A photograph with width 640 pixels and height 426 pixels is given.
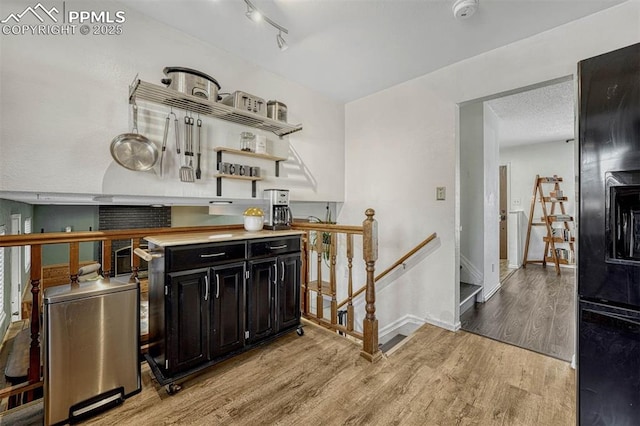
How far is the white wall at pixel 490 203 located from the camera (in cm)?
361

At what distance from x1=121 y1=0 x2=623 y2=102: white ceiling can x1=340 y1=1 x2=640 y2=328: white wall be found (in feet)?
0.42

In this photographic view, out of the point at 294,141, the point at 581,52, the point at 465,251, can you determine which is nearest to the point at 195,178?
the point at 294,141

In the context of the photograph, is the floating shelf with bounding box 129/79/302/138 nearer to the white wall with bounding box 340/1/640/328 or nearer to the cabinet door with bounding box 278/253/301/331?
the white wall with bounding box 340/1/640/328

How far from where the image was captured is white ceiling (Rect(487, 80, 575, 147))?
10.8 feet

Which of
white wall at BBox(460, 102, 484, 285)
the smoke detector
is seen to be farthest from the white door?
white wall at BBox(460, 102, 484, 285)

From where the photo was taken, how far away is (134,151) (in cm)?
196

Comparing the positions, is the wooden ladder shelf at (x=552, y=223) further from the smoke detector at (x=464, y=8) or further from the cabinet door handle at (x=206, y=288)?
the cabinet door handle at (x=206, y=288)

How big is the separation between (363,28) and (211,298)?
7.57ft

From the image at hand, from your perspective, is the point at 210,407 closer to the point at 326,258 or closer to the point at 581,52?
the point at 326,258

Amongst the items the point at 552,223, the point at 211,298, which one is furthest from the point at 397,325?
the point at 552,223

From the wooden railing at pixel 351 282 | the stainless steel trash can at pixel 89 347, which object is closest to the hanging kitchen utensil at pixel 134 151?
the stainless steel trash can at pixel 89 347

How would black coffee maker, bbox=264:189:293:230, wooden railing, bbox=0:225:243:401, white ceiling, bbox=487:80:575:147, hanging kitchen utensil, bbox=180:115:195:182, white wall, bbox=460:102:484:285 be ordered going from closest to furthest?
wooden railing, bbox=0:225:243:401 < hanging kitchen utensil, bbox=180:115:195:182 < black coffee maker, bbox=264:189:293:230 < white ceiling, bbox=487:80:575:147 < white wall, bbox=460:102:484:285

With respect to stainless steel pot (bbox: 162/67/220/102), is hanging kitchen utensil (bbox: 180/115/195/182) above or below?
below

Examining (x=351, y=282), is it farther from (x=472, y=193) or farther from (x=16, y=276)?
(x=16, y=276)
